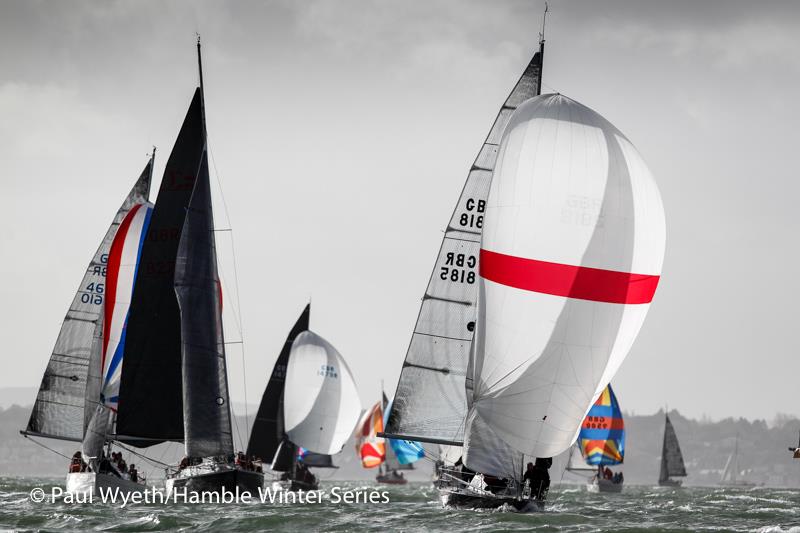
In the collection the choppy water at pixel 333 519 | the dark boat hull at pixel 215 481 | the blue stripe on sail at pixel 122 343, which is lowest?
the choppy water at pixel 333 519

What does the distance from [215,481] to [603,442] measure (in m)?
39.6

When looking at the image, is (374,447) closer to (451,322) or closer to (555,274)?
(451,322)

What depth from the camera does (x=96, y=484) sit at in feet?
107

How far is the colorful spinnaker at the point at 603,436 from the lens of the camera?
215 feet

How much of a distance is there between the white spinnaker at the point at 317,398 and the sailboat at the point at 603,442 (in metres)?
18.0

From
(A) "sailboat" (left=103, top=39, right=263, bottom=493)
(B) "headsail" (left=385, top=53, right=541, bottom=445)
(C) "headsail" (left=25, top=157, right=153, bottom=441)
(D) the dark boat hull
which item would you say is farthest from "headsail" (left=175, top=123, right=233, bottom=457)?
(C) "headsail" (left=25, top=157, right=153, bottom=441)

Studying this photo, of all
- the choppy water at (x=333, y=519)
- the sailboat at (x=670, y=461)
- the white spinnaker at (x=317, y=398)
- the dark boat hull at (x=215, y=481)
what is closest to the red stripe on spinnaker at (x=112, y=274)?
the choppy water at (x=333, y=519)

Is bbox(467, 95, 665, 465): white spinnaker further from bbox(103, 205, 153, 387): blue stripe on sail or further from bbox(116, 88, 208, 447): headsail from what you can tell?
bbox(103, 205, 153, 387): blue stripe on sail

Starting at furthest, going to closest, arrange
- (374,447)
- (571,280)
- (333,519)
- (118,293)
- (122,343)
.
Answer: (374,447) < (118,293) < (122,343) < (333,519) < (571,280)

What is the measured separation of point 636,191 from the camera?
25281mm

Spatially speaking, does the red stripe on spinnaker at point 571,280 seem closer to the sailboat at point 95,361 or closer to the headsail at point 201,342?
the headsail at point 201,342

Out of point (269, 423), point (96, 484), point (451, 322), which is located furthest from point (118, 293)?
point (269, 423)

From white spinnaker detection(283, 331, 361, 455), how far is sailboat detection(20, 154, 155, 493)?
11.1 m

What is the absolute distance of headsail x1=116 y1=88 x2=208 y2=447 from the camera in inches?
1283
